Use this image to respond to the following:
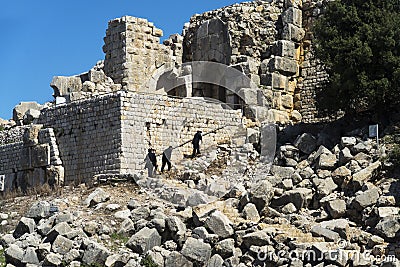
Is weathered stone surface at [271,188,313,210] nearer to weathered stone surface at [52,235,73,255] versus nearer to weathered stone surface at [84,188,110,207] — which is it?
weathered stone surface at [84,188,110,207]

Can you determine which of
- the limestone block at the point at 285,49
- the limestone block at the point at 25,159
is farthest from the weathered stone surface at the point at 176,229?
the limestone block at the point at 285,49

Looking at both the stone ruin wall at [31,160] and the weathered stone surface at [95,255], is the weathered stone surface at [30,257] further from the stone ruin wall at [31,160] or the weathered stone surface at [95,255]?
the stone ruin wall at [31,160]

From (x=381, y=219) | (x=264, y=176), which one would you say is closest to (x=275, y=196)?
(x=264, y=176)

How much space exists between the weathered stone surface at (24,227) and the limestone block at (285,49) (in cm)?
1031

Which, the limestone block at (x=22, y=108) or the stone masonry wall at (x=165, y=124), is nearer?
the stone masonry wall at (x=165, y=124)

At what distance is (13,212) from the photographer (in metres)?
19.8

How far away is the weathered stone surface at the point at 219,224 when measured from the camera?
51.3 feet

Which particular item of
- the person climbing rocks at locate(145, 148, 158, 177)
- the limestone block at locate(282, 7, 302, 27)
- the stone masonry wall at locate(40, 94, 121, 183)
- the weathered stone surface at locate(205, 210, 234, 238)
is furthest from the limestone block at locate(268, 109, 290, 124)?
the weathered stone surface at locate(205, 210, 234, 238)

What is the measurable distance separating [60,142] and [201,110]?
3768 mm

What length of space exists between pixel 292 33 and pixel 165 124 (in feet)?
21.1

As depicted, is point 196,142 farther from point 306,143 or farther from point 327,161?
point 327,161

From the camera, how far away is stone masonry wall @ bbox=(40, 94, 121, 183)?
2034 centimetres

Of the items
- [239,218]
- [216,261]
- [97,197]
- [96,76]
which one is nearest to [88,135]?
[97,197]

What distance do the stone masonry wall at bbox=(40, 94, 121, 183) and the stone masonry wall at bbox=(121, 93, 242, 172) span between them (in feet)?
0.96
